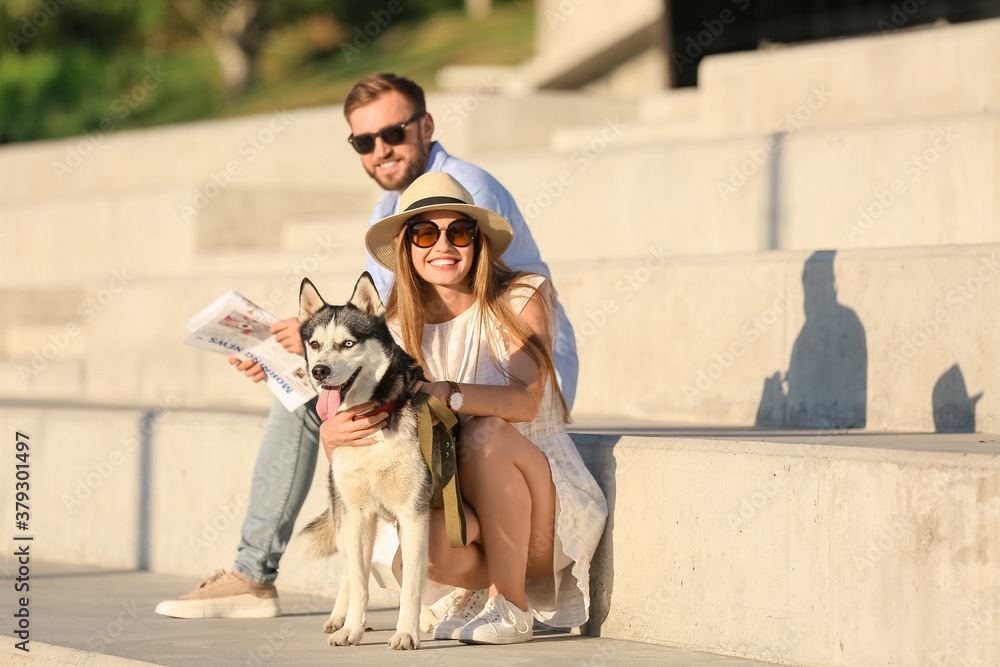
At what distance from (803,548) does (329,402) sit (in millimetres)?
1620

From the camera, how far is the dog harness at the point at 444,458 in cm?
421

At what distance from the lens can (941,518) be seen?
156 inches

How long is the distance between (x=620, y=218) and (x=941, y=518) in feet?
15.3

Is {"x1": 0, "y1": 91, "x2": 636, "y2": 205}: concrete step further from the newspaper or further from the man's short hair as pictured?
the newspaper

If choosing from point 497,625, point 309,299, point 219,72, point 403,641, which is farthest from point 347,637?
point 219,72

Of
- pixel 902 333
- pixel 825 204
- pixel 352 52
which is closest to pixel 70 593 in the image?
pixel 902 333

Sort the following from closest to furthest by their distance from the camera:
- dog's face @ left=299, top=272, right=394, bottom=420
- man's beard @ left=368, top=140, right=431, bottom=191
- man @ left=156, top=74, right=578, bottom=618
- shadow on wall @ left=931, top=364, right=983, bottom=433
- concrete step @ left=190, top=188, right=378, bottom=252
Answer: dog's face @ left=299, top=272, right=394, bottom=420, man @ left=156, top=74, right=578, bottom=618, man's beard @ left=368, top=140, right=431, bottom=191, shadow on wall @ left=931, top=364, right=983, bottom=433, concrete step @ left=190, top=188, right=378, bottom=252

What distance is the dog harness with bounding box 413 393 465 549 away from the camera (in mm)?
4215

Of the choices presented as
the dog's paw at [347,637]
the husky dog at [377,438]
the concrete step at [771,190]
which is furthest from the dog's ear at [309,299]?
the concrete step at [771,190]

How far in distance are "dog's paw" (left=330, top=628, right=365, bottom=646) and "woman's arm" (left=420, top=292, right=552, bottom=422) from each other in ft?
2.80

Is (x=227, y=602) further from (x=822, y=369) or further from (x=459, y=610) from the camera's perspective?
(x=822, y=369)

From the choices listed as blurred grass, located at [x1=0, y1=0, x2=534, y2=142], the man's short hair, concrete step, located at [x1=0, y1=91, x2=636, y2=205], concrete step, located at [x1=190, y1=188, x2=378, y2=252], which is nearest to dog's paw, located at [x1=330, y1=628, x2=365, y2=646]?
the man's short hair

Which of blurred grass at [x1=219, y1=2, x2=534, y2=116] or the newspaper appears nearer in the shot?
the newspaper

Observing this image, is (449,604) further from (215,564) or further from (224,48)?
(224,48)
